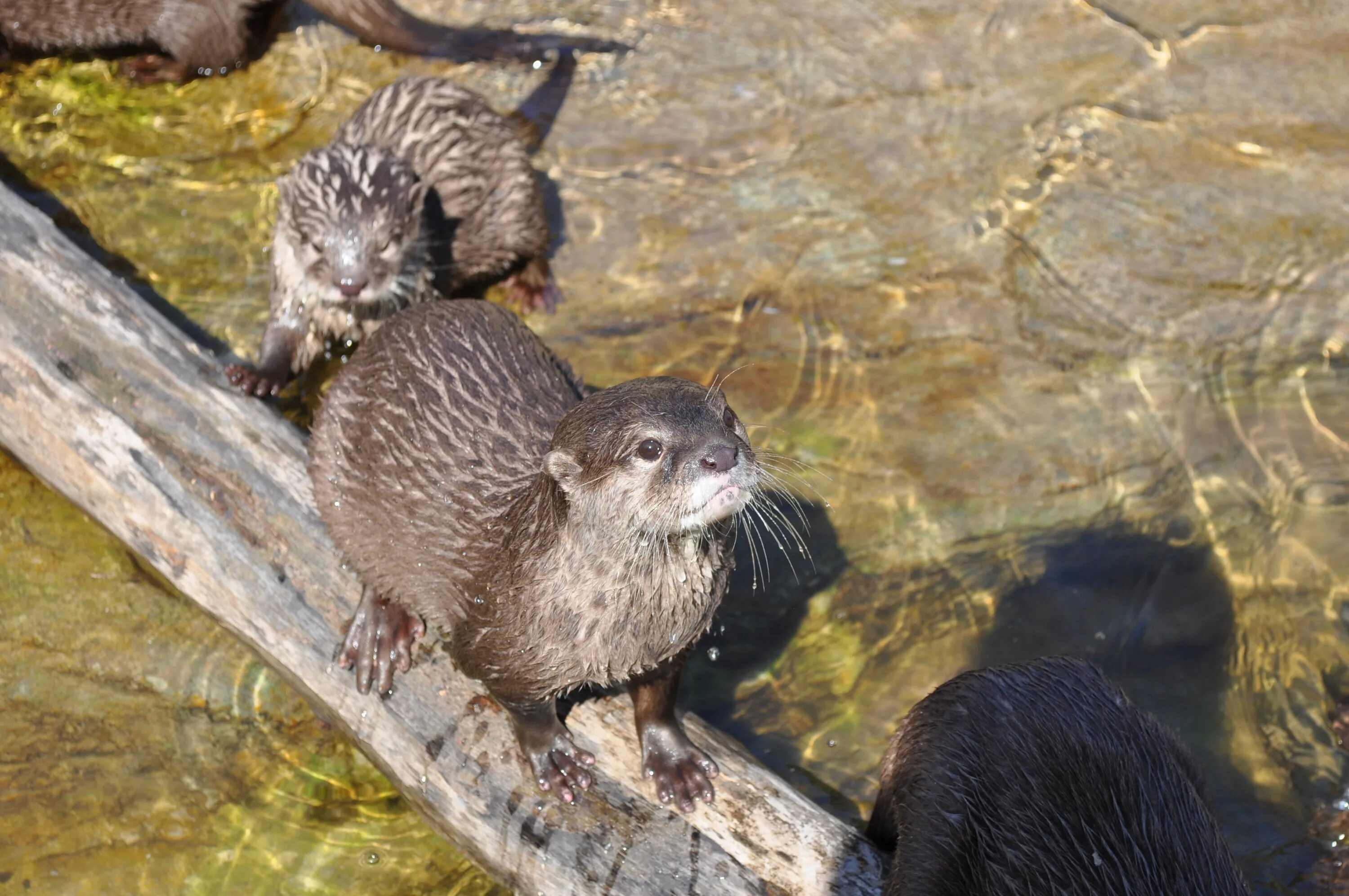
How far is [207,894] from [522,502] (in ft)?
3.24

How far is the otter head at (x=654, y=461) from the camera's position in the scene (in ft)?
6.31

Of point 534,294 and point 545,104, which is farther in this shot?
point 545,104

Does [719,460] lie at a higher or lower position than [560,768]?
higher

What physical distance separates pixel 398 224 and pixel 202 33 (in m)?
1.61

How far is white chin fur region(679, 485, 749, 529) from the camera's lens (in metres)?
1.92

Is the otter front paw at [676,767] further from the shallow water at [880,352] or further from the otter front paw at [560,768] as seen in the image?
the shallow water at [880,352]

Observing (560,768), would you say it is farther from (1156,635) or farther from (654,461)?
(1156,635)

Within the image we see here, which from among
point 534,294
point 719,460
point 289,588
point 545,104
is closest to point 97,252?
point 534,294

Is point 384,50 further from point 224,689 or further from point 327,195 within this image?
point 224,689

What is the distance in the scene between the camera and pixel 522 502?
2.22m

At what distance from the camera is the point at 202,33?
4.30 metres

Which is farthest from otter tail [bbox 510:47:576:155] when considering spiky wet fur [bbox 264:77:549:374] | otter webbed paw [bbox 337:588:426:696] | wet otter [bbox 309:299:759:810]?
otter webbed paw [bbox 337:588:426:696]

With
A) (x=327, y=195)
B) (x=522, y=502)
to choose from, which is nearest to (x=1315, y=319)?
(x=522, y=502)

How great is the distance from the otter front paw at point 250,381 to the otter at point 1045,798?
1.64m
